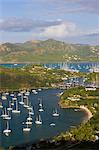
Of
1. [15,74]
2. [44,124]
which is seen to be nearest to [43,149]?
[44,124]

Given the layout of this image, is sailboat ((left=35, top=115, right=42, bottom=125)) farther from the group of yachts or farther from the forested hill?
the forested hill

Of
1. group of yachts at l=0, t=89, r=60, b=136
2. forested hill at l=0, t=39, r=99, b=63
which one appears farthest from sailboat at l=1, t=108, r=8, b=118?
forested hill at l=0, t=39, r=99, b=63

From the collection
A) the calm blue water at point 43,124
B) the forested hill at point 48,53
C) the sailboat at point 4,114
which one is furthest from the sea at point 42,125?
the forested hill at point 48,53

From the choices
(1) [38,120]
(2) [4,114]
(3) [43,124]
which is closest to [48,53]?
(2) [4,114]

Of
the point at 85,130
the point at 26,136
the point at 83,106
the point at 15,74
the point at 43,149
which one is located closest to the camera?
the point at 43,149

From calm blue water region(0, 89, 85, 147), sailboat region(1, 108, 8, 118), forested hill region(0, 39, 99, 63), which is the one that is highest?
forested hill region(0, 39, 99, 63)

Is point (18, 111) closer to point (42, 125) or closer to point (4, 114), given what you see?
point (4, 114)

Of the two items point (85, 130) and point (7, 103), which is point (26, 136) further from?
point (7, 103)

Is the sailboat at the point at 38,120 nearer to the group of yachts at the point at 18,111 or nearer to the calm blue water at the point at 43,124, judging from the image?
the group of yachts at the point at 18,111
